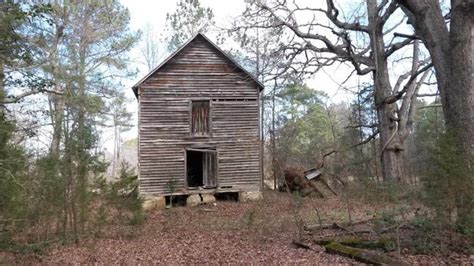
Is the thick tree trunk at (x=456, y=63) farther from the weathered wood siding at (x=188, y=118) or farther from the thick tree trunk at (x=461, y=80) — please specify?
the weathered wood siding at (x=188, y=118)

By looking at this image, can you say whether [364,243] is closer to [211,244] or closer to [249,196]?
[211,244]

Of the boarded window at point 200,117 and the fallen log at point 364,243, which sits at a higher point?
the boarded window at point 200,117

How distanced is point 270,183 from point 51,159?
19356 millimetres

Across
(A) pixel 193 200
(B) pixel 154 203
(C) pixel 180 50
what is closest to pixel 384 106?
(A) pixel 193 200

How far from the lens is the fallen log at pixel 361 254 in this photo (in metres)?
6.52

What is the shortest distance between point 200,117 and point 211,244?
388 inches

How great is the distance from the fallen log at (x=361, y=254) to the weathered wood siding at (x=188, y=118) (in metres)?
11.1

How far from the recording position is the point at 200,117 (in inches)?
749

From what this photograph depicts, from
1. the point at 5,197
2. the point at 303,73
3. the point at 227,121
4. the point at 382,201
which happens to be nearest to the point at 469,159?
the point at 382,201

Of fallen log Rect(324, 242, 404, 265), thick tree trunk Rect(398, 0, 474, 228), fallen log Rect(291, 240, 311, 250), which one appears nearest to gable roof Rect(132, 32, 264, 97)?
thick tree trunk Rect(398, 0, 474, 228)

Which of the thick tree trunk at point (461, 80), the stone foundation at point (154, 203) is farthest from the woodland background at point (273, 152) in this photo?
the stone foundation at point (154, 203)

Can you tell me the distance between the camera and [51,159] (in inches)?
385

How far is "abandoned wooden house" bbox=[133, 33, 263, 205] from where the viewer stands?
59.6ft

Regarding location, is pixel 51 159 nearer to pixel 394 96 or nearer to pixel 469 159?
pixel 469 159
